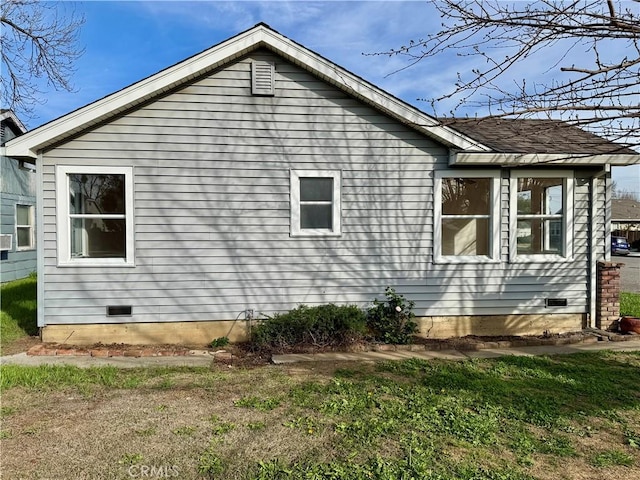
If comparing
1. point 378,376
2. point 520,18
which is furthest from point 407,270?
point 520,18

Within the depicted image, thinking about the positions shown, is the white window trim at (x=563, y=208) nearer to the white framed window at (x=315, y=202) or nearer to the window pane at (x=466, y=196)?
the window pane at (x=466, y=196)

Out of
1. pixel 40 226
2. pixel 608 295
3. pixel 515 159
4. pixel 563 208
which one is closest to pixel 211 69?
pixel 40 226

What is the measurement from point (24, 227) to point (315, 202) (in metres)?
11.7

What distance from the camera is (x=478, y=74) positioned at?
3.54 metres

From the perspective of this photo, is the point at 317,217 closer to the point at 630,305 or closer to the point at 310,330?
the point at 310,330

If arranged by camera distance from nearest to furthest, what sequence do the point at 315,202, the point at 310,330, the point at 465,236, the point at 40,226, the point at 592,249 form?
the point at 40,226
the point at 310,330
the point at 315,202
the point at 592,249
the point at 465,236

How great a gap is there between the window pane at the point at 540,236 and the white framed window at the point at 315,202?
3545mm

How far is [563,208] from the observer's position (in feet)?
24.6

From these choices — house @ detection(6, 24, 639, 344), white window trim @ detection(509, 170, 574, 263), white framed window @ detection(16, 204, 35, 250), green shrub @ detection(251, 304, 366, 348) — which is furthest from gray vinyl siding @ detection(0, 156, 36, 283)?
white window trim @ detection(509, 170, 574, 263)

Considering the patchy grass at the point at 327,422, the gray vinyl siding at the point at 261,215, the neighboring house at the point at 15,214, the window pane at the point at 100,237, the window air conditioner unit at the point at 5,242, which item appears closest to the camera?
the patchy grass at the point at 327,422

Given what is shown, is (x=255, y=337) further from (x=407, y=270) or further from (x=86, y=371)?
(x=407, y=270)

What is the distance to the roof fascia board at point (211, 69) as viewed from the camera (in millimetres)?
6148

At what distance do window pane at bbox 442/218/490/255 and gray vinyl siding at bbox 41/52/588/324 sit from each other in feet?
1.39

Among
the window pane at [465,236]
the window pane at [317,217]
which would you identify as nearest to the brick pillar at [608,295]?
the window pane at [465,236]
